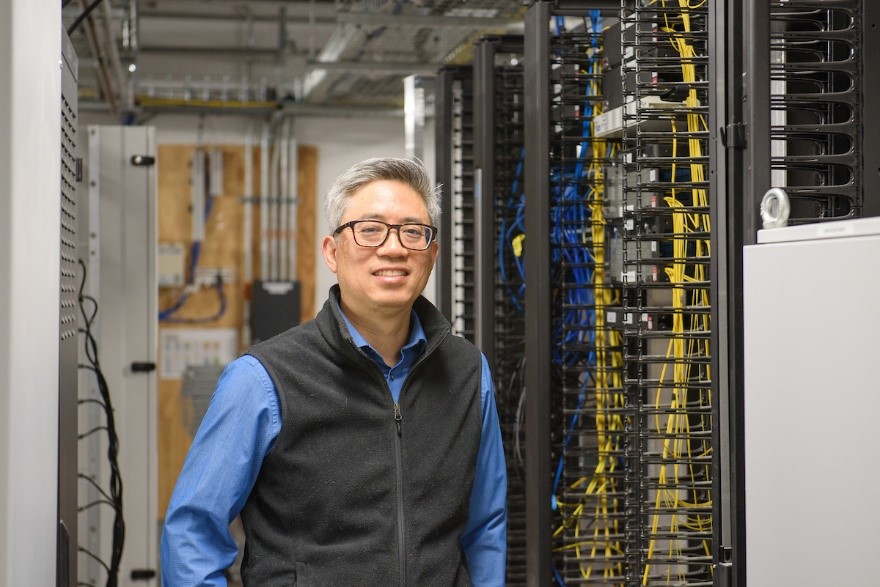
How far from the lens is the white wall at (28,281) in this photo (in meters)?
0.97

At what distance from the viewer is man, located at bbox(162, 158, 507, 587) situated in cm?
146

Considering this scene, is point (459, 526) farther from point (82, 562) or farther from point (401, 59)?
point (401, 59)

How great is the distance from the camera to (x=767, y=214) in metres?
1.34

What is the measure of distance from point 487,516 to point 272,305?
17.2ft

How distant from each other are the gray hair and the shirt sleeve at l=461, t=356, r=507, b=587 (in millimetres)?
366

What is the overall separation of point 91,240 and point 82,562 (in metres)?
1.15

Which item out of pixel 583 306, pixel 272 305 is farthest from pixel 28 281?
pixel 272 305

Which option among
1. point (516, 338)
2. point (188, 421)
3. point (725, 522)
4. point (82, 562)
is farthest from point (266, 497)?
point (188, 421)

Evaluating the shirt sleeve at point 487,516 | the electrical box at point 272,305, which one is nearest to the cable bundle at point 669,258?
the shirt sleeve at point 487,516

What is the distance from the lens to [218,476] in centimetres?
144

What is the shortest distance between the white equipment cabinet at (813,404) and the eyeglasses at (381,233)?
500 mm

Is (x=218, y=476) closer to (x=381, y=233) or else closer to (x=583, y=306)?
(x=381, y=233)

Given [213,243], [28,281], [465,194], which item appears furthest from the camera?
[213,243]

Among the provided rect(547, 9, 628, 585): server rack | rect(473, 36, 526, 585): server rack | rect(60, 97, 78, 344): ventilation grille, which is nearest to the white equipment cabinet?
rect(60, 97, 78, 344): ventilation grille
